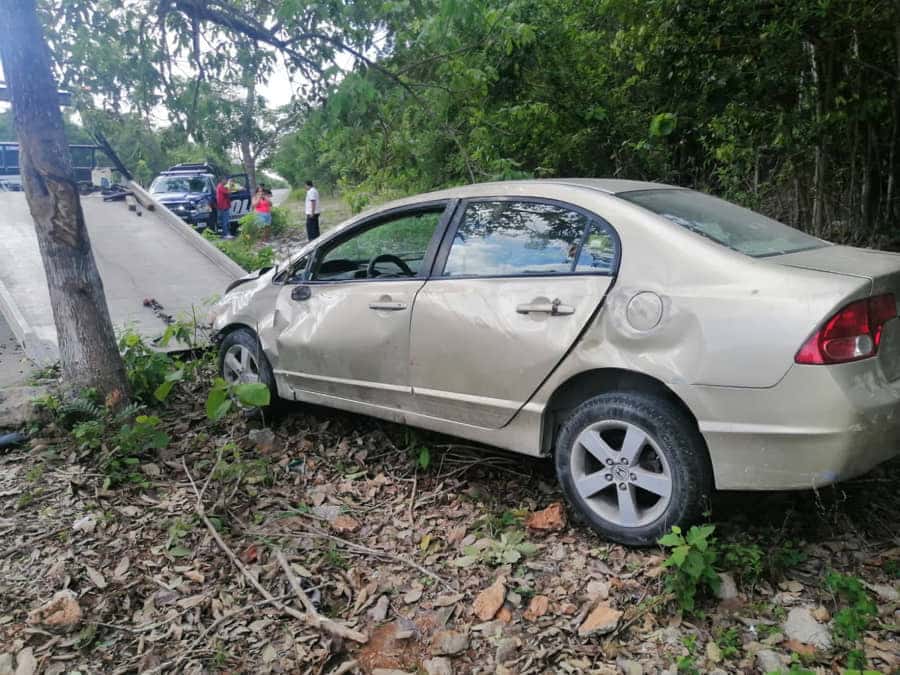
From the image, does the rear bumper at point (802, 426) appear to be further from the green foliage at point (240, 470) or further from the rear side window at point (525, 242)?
the green foliage at point (240, 470)

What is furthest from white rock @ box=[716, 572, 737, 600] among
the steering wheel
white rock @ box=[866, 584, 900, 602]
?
the steering wheel

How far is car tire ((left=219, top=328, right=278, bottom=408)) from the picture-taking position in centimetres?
461

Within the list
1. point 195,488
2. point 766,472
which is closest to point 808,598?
point 766,472

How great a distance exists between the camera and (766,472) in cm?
264

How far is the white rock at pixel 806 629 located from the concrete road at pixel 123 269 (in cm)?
583

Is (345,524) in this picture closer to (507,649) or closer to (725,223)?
(507,649)

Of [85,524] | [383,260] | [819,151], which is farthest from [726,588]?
[819,151]

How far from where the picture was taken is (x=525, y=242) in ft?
11.2

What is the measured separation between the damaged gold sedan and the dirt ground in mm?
392

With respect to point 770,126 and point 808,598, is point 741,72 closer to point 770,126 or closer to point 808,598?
point 770,126

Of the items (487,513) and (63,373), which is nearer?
(487,513)

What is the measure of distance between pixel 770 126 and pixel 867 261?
517cm

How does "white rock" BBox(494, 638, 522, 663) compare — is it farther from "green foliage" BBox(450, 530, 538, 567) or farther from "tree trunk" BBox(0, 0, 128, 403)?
"tree trunk" BBox(0, 0, 128, 403)

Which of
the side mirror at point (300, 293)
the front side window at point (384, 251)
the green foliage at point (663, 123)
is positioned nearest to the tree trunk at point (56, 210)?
the side mirror at point (300, 293)
